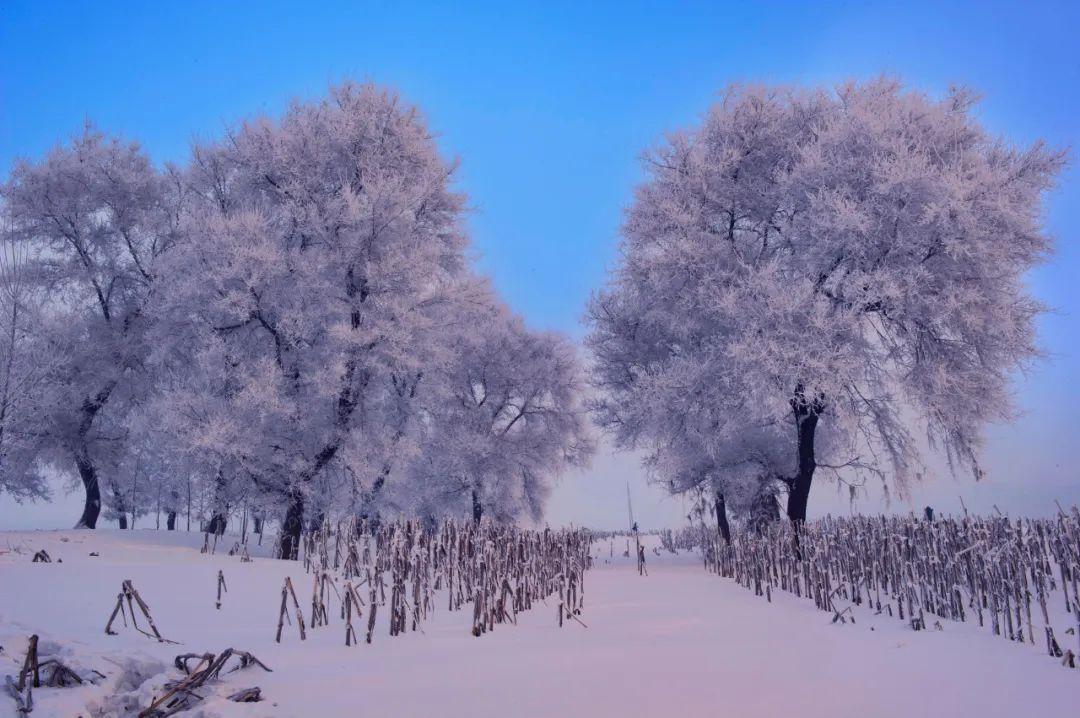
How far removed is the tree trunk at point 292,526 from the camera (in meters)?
16.4

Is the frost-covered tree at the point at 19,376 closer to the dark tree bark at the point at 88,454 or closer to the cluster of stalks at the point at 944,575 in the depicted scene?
the dark tree bark at the point at 88,454

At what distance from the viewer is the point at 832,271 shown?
15.4 meters

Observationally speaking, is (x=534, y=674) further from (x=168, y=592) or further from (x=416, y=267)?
(x=416, y=267)

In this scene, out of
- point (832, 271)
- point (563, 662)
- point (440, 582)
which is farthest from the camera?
point (832, 271)

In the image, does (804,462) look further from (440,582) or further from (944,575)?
(440,582)

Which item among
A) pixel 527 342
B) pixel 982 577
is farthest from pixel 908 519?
pixel 527 342

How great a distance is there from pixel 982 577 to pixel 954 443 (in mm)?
10065

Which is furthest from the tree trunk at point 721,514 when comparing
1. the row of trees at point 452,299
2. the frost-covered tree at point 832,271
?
the frost-covered tree at point 832,271

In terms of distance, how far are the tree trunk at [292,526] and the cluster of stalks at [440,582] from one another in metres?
5.31

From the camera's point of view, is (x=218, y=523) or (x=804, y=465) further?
(x=218, y=523)

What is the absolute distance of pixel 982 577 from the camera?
7176 mm

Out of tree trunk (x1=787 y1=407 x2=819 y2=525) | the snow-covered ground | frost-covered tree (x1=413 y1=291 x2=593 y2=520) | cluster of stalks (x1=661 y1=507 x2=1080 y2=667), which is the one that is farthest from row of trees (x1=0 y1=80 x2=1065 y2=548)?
the snow-covered ground

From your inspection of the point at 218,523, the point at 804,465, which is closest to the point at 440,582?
the point at 804,465

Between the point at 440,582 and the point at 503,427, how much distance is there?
19431 mm
